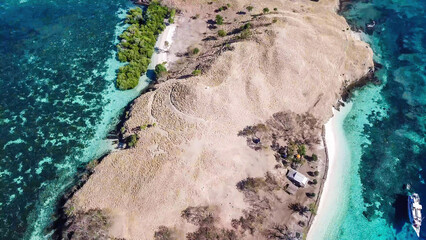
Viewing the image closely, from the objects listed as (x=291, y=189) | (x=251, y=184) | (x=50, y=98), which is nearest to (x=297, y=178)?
(x=291, y=189)

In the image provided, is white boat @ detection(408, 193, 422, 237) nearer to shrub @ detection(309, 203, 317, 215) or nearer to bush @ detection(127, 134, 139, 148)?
shrub @ detection(309, 203, 317, 215)

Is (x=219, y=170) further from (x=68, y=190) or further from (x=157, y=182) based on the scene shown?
(x=68, y=190)

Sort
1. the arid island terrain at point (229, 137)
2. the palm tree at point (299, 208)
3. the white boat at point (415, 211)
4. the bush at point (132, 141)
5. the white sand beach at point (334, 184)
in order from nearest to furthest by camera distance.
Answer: the arid island terrain at point (229, 137) → the white sand beach at point (334, 184) → the white boat at point (415, 211) → the palm tree at point (299, 208) → the bush at point (132, 141)

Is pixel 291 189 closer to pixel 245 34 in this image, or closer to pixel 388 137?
pixel 388 137

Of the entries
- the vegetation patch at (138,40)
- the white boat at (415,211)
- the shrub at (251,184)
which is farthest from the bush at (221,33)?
the white boat at (415,211)

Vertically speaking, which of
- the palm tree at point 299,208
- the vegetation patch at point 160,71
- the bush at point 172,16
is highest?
the bush at point 172,16

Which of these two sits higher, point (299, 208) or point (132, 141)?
point (132, 141)

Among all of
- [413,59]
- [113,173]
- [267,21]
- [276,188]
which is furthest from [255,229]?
[413,59]

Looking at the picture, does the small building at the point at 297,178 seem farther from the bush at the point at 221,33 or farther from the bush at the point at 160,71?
the bush at the point at 221,33
